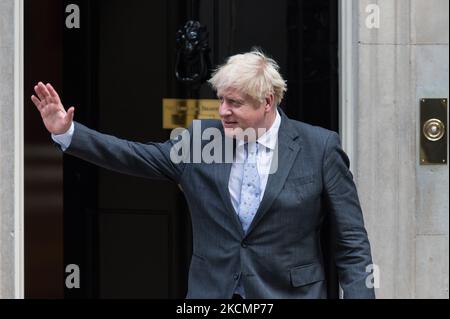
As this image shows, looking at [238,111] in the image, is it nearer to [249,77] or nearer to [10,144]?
[249,77]

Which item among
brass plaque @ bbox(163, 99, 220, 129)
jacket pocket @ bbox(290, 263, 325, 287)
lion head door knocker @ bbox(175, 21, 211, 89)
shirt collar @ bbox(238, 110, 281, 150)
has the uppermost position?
lion head door knocker @ bbox(175, 21, 211, 89)

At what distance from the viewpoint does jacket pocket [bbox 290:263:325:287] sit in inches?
136

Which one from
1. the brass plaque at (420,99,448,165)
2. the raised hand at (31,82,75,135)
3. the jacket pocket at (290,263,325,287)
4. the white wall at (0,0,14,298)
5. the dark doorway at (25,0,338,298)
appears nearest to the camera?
the raised hand at (31,82,75,135)

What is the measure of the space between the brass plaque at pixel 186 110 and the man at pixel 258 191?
4.91ft

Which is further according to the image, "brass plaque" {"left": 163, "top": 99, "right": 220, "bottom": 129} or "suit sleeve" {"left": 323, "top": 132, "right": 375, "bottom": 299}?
"brass plaque" {"left": 163, "top": 99, "right": 220, "bottom": 129}

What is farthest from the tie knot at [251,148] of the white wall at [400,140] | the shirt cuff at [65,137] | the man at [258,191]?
the white wall at [400,140]

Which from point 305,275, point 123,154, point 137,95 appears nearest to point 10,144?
point 137,95

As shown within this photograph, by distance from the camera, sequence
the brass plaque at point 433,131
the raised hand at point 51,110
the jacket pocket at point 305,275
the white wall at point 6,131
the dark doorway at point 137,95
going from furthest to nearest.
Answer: the dark doorway at point 137,95 → the brass plaque at point 433,131 → the white wall at point 6,131 → the jacket pocket at point 305,275 → the raised hand at point 51,110

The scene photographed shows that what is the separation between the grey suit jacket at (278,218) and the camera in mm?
3436

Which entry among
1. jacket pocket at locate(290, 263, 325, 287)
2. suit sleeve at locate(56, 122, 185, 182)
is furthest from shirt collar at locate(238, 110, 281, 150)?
jacket pocket at locate(290, 263, 325, 287)

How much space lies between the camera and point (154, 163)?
359 centimetres

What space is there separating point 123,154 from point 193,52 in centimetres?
163

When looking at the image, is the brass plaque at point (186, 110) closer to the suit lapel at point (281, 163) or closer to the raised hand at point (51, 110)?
the suit lapel at point (281, 163)

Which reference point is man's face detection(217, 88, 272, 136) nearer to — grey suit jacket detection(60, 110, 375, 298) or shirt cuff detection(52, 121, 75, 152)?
grey suit jacket detection(60, 110, 375, 298)
